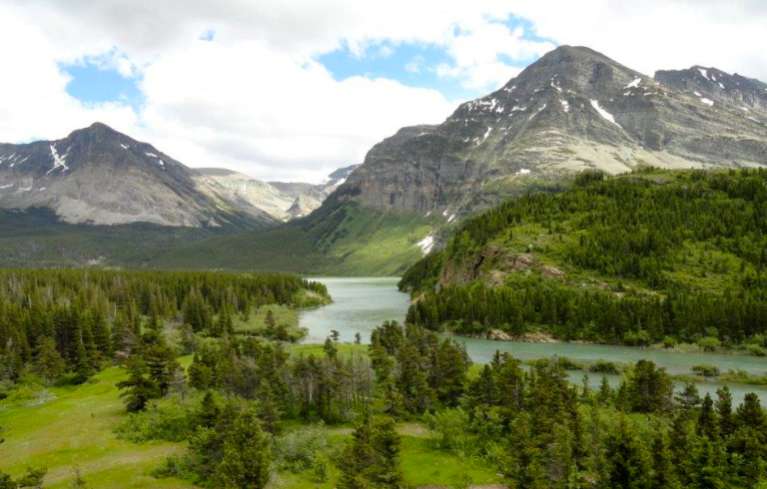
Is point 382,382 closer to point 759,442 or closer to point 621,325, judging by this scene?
point 759,442

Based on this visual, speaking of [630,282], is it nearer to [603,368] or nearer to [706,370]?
[706,370]

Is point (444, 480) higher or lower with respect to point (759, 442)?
lower

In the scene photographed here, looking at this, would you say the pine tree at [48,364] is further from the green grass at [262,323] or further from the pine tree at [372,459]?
the pine tree at [372,459]

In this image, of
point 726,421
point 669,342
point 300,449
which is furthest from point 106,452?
point 669,342

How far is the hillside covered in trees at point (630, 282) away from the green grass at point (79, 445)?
92.4m

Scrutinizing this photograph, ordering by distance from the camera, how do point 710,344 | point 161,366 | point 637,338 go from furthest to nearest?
point 637,338
point 710,344
point 161,366

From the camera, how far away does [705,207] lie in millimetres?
196125

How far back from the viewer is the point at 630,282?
16300cm

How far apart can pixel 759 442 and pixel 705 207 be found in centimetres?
17032

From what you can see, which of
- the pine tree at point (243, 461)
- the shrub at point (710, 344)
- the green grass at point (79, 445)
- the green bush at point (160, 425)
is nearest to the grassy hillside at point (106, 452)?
the green grass at point (79, 445)

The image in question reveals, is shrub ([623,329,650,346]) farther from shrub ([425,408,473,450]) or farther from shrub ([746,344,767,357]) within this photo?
shrub ([425,408,473,450])

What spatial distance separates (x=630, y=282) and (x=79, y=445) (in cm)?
14302

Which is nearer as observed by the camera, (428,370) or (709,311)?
(428,370)

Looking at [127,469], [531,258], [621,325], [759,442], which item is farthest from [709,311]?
[127,469]
